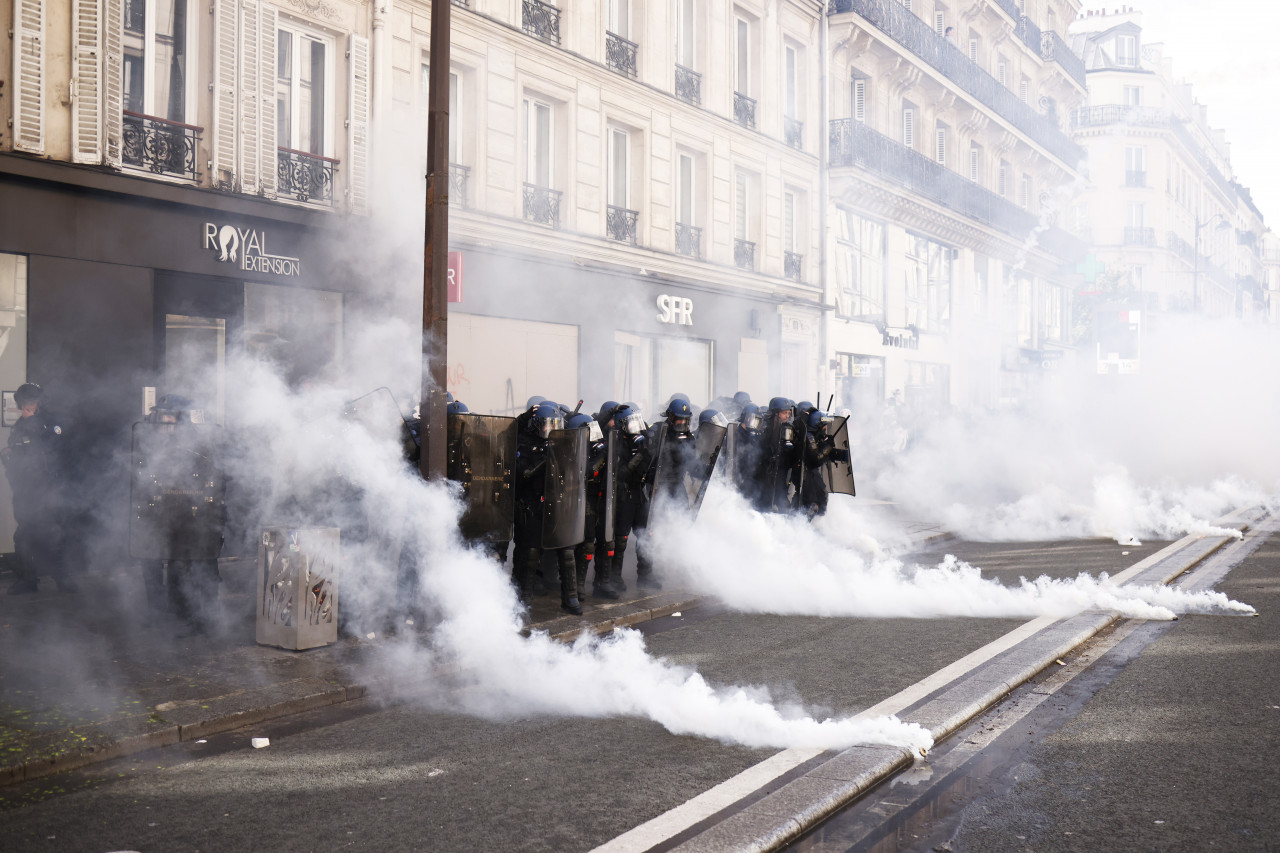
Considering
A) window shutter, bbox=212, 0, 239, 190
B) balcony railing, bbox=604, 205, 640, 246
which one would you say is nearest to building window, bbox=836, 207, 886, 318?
balcony railing, bbox=604, 205, 640, 246

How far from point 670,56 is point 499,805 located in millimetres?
13256

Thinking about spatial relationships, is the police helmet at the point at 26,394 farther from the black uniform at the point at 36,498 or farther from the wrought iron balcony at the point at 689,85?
the wrought iron balcony at the point at 689,85

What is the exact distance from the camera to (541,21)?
41.7ft

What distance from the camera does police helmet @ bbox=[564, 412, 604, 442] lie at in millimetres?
6840

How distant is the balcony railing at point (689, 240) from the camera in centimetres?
1527

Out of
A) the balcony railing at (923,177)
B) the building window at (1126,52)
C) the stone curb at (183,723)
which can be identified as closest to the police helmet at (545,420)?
the stone curb at (183,723)

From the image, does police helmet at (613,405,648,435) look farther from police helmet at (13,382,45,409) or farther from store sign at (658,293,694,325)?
store sign at (658,293,694,325)

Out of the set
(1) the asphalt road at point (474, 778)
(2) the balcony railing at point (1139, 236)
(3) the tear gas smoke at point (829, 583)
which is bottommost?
(1) the asphalt road at point (474, 778)

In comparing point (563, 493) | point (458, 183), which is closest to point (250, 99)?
point (458, 183)

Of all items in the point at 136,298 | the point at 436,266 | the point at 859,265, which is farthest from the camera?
the point at 859,265

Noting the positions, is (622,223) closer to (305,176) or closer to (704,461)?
(305,176)

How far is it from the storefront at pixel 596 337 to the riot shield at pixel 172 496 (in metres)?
5.65

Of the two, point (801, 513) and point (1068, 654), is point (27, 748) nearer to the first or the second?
point (1068, 654)

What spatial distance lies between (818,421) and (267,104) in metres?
5.93
